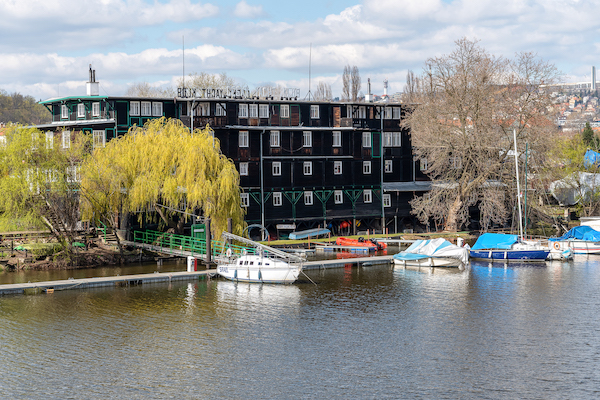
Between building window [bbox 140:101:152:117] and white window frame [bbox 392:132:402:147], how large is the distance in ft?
92.7

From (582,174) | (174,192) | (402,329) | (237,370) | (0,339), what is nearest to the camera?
(237,370)

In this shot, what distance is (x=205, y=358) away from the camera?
96.0 ft

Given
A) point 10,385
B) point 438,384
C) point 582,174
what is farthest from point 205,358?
point 582,174

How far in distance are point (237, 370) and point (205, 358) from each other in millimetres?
2172

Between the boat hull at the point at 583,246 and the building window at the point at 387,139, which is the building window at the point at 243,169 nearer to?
the building window at the point at 387,139

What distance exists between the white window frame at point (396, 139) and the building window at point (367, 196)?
6.52 metres

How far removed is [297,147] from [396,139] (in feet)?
44.1

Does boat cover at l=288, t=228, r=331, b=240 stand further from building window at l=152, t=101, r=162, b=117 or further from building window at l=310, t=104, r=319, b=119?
building window at l=152, t=101, r=162, b=117

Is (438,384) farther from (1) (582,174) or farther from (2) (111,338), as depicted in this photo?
(1) (582,174)

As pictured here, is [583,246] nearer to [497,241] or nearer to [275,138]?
[497,241]

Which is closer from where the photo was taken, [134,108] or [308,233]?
[134,108]

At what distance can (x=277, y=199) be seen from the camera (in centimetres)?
Result: 6900

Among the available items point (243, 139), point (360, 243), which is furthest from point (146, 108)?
point (360, 243)

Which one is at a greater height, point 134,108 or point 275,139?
point 134,108
